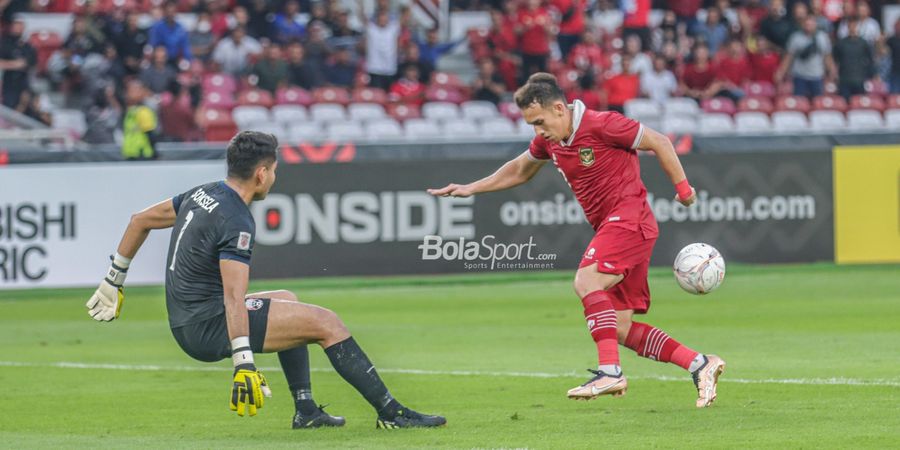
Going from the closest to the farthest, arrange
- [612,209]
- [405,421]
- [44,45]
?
1. [405,421]
2. [612,209]
3. [44,45]

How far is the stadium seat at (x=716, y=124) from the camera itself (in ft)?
80.3

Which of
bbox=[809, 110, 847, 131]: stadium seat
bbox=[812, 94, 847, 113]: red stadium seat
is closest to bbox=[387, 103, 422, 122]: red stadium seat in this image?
bbox=[809, 110, 847, 131]: stadium seat

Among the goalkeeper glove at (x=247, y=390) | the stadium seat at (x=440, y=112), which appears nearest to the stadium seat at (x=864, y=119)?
the stadium seat at (x=440, y=112)

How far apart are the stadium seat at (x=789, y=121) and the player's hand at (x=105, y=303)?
18119 millimetres

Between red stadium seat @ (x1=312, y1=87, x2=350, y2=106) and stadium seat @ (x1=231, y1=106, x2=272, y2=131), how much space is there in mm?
1059

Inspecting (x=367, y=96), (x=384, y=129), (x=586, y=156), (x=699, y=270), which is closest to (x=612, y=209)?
(x=586, y=156)

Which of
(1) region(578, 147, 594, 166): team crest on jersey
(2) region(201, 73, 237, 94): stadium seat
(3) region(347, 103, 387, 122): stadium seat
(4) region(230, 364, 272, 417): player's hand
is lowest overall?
(4) region(230, 364, 272, 417): player's hand

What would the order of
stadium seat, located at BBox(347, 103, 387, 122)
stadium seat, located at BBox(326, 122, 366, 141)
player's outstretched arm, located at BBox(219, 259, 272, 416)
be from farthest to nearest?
stadium seat, located at BBox(347, 103, 387, 122) < stadium seat, located at BBox(326, 122, 366, 141) < player's outstretched arm, located at BBox(219, 259, 272, 416)

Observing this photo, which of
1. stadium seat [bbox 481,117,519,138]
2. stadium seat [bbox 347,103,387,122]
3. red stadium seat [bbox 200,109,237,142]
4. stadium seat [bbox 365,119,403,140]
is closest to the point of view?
red stadium seat [bbox 200,109,237,142]

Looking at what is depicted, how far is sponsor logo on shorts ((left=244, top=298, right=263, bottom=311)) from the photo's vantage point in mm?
7996

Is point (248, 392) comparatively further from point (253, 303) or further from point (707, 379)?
point (707, 379)

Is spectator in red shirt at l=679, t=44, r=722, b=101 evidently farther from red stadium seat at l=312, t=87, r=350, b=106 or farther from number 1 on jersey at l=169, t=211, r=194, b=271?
number 1 on jersey at l=169, t=211, r=194, b=271

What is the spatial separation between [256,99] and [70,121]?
289 centimetres

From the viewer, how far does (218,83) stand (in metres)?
24.1
